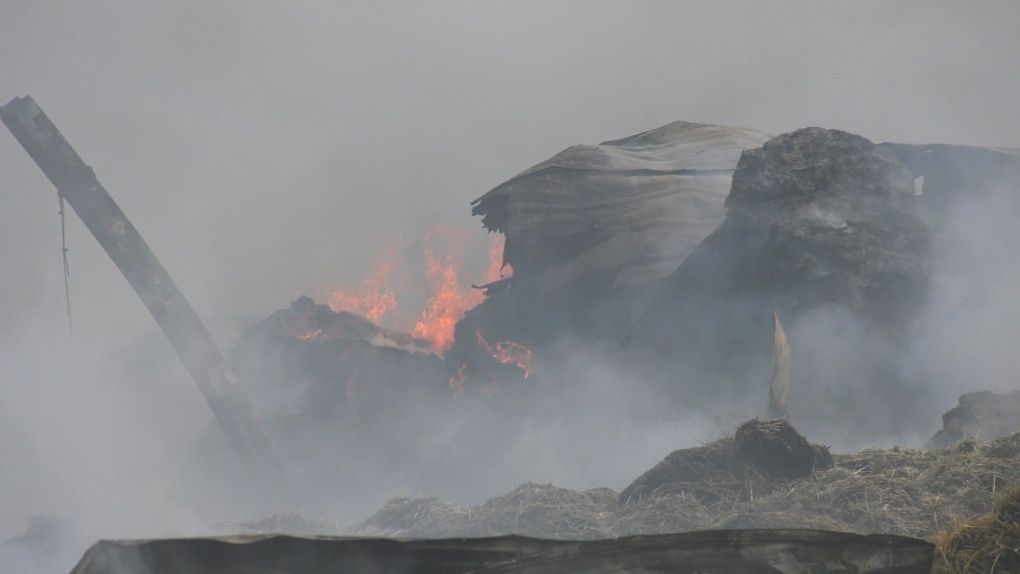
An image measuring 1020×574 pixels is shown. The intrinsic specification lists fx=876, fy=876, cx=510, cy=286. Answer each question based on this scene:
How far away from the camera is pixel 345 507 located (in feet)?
46.5

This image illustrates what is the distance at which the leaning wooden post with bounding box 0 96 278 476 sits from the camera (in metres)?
12.1

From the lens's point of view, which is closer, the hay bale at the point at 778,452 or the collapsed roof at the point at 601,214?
the hay bale at the point at 778,452

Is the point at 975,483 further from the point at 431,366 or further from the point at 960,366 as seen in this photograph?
the point at 431,366

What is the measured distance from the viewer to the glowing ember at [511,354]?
14766mm

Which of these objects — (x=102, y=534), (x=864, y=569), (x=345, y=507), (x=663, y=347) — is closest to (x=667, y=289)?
(x=663, y=347)

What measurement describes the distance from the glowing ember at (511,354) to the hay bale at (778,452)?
742 centimetres

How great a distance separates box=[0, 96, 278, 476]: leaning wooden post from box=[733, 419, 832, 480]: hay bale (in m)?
8.35

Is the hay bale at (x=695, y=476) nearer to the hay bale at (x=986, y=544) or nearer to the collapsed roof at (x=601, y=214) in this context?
the hay bale at (x=986, y=544)

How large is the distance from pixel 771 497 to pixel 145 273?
9523mm

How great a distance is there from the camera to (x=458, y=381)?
15.6 m

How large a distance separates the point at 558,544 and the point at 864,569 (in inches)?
47.4

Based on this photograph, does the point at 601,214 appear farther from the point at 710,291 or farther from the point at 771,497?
the point at 771,497

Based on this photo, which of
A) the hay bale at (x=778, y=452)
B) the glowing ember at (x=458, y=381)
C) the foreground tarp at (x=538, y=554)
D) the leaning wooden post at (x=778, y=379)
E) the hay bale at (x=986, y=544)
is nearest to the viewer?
the foreground tarp at (x=538, y=554)

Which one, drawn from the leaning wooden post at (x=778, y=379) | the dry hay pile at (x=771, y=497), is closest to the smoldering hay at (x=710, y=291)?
the dry hay pile at (x=771, y=497)
